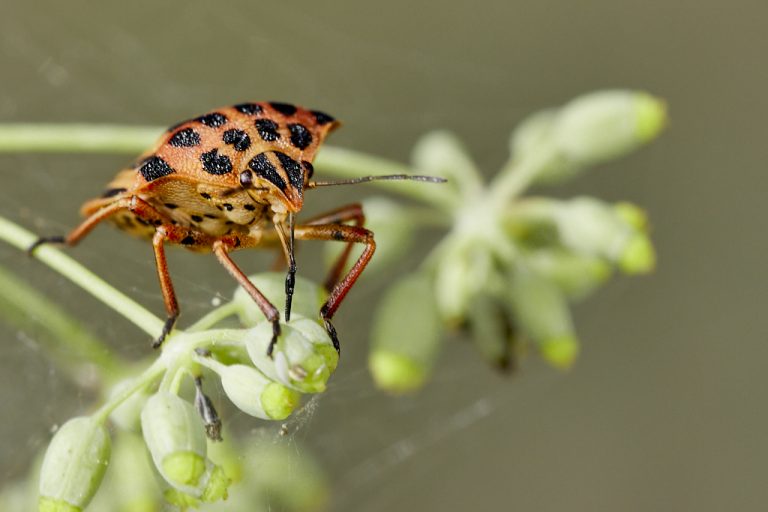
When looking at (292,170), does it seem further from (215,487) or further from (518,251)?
(518,251)

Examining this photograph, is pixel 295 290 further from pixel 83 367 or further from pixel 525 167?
pixel 525 167

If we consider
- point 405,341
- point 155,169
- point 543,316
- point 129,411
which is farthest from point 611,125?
point 129,411

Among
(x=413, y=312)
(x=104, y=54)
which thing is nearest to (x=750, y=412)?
(x=413, y=312)

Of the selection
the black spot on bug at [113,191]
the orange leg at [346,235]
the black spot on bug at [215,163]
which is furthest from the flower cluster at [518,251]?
the black spot on bug at [113,191]

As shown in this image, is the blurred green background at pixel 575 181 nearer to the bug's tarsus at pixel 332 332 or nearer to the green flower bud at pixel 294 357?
the bug's tarsus at pixel 332 332

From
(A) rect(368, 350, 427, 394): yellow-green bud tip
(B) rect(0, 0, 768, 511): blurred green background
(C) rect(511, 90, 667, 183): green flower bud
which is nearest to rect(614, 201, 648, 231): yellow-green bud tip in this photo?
(C) rect(511, 90, 667, 183): green flower bud

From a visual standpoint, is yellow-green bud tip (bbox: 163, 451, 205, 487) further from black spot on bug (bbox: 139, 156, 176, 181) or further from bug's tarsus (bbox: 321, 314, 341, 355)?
black spot on bug (bbox: 139, 156, 176, 181)

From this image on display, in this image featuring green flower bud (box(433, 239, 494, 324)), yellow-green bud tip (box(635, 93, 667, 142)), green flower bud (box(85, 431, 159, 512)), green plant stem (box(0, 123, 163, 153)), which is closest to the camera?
green flower bud (box(85, 431, 159, 512))
